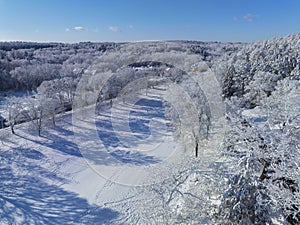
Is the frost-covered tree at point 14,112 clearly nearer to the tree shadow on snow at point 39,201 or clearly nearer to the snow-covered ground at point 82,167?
the snow-covered ground at point 82,167

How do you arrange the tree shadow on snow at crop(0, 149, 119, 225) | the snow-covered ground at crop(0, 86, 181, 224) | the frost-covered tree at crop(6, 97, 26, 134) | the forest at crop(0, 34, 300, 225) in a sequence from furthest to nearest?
the frost-covered tree at crop(6, 97, 26, 134) < the snow-covered ground at crop(0, 86, 181, 224) < the tree shadow on snow at crop(0, 149, 119, 225) < the forest at crop(0, 34, 300, 225)

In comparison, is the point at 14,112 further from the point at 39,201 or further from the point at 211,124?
the point at 211,124

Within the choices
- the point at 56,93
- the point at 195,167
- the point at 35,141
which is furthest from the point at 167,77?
the point at 195,167

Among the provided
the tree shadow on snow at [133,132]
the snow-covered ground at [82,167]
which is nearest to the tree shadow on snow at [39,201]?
the snow-covered ground at [82,167]

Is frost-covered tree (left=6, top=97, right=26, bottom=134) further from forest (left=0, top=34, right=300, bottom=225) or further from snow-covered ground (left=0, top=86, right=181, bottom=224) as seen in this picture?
snow-covered ground (left=0, top=86, right=181, bottom=224)

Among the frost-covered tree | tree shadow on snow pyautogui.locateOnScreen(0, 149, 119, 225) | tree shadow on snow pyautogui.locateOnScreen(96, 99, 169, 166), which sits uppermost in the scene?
the frost-covered tree

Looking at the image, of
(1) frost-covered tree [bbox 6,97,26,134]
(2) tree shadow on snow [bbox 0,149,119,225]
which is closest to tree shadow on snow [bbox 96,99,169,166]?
(2) tree shadow on snow [bbox 0,149,119,225]

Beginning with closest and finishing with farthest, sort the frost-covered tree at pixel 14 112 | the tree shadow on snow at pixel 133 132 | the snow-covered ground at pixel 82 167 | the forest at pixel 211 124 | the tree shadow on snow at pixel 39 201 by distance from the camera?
the forest at pixel 211 124
the tree shadow on snow at pixel 39 201
the snow-covered ground at pixel 82 167
the tree shadow on snow at pixel 133 132
the frost-covered tree at pixel 14 112

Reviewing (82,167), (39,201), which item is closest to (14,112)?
(82,167)

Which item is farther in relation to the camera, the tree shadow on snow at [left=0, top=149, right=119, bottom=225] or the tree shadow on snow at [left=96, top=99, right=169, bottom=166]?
the tree shadow on snow at [left=96, top=99, right=169, bottom=166]
